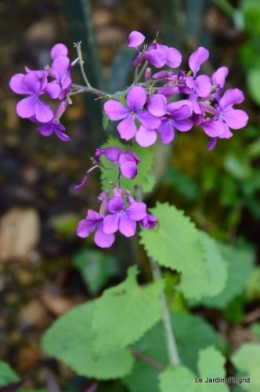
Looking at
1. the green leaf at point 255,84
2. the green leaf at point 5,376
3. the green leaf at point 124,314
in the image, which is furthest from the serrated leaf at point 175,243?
the green leaf at point 255,84

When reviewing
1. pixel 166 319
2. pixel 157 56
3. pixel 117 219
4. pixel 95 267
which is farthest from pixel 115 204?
pixel 95 267

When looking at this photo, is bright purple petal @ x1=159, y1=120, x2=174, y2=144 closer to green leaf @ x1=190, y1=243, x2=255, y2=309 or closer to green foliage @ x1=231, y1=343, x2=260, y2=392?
green foliage @ x1=231, y1=343, x2=260, y2=392

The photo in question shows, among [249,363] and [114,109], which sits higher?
[114,109]

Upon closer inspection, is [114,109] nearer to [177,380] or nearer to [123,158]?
[123,158]

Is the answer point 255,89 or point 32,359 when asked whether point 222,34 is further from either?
point 32,359

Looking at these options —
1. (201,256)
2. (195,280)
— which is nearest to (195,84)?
(201,256)

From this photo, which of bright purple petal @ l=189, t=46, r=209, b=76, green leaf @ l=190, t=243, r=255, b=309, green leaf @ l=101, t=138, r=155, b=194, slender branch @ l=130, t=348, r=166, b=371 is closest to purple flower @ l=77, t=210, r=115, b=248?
green leaf @ l=101, t=138, r=155, b=194
